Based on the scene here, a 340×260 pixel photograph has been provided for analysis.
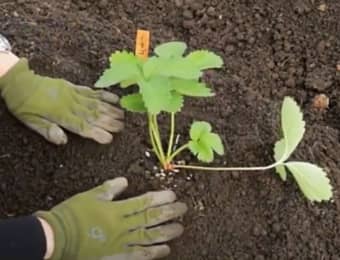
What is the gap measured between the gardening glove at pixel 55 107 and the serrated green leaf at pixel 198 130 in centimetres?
21

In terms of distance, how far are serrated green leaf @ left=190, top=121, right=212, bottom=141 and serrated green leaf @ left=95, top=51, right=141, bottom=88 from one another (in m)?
0.19

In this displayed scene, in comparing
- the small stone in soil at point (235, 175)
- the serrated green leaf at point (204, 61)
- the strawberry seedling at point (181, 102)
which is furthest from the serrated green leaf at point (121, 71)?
the small stone in soil at point (235, 175)

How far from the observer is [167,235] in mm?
1798

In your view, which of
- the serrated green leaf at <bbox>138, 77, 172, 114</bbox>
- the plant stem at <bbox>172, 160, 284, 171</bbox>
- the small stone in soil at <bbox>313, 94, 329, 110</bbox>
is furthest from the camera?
the small stone in soil at <bbox>313, 94, 329, 110</bbox>

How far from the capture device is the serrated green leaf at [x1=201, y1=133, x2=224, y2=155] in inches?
70.1

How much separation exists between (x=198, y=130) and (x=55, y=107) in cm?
36

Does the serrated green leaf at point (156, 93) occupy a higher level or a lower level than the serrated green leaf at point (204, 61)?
lower

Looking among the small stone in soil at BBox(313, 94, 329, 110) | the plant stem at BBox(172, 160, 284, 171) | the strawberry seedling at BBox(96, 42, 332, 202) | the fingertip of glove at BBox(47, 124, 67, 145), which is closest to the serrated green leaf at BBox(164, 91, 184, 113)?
the strawberry seedling at BBox(96, 42, 332, 202)

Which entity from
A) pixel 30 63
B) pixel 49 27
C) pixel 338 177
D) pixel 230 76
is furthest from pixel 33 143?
pixel 338 177

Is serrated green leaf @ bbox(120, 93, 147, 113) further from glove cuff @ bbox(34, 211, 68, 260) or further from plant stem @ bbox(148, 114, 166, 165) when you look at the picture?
glove cuff @ bbox(34, 211, 68, 260)

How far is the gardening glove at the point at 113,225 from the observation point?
1.76 meters

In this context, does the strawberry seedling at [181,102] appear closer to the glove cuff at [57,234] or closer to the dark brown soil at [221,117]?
the dark brown soil at [221,117]

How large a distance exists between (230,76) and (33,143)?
1.82 ft

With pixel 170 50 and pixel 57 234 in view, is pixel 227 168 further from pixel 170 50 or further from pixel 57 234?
pixel 57 234
